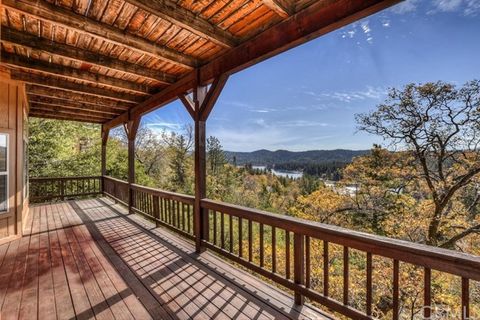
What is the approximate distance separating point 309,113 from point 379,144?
2232 centimetres

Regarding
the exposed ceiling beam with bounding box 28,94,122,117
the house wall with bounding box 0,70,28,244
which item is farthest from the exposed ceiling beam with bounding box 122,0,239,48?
A: the exposed ceiling beam with bounding box 28,94,122,117

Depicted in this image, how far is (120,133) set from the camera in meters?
18.1

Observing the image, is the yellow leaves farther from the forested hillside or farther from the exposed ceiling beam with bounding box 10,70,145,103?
the exposed ceiling beam with bounding box 10,70,145,103

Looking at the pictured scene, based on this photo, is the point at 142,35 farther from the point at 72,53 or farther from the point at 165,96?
the point at 165,96

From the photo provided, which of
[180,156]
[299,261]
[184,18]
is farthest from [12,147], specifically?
[180,156]

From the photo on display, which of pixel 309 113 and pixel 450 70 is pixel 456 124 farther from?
pixel 309 113

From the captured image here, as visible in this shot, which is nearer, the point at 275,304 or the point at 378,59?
the point at 275,304

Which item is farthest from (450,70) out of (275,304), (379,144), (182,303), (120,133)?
(120,133)

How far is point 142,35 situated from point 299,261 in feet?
9.92

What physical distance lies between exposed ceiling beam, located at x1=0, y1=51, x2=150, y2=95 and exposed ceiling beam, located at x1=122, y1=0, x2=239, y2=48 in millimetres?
2420

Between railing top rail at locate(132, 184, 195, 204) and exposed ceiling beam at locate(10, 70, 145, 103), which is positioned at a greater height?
exposed ceiling beam at locate(10, 70, 145, 103)

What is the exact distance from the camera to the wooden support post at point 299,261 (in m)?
2.29

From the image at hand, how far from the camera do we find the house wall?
3.96 metres

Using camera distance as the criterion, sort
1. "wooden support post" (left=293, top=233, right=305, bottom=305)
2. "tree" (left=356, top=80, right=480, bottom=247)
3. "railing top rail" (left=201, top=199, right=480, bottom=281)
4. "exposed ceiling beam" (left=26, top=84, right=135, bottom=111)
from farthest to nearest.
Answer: "tree" (left=356, top=80, right=480, bottom=247) → "exposed ceiling beam" (left=26, top=84, right=135, bottom=111) → "wooden support post" (left=293, top=233, right=305, bottom=305) → "railing top rail" (left=201, top=199, right=480, bottom=281)
